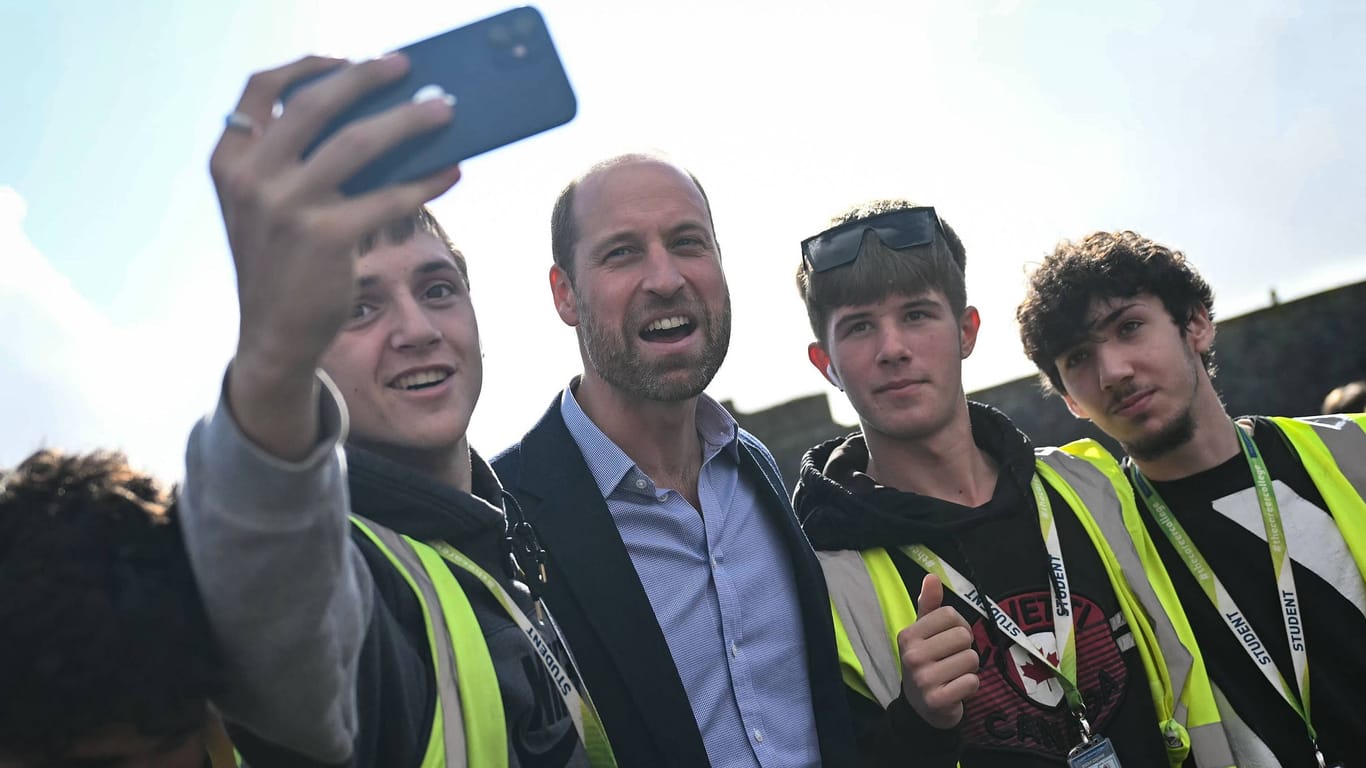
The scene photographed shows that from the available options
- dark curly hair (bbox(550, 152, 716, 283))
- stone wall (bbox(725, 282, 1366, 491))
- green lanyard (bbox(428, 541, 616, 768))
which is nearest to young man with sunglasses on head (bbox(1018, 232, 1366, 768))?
dark curly hair (bbox(550, 152, 716, 283))

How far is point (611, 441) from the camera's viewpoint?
9.17 feet

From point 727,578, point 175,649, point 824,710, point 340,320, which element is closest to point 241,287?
point 340,320

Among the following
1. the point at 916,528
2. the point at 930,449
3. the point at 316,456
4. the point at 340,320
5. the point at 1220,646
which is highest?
the point at 340,320

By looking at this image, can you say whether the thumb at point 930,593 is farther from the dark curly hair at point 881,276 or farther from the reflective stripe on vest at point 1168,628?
the dark curly hair at point 881,276

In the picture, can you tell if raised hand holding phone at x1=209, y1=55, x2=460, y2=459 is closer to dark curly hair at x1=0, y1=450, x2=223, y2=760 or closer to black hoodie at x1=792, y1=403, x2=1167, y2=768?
dark curly hair at x1=0, y1=450, x2=223, y2=760

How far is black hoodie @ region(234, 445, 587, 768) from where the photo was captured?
1310 millimetres

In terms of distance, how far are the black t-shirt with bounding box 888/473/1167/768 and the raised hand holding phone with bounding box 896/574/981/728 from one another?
0.42 meters

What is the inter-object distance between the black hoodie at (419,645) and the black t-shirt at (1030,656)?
1.43 m

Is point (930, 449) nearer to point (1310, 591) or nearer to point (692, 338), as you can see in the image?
point (692, 338)

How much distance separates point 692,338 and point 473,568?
1.25 m

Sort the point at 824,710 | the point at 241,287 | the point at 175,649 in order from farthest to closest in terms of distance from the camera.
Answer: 1. the point at 824,710
2. the point at 175,649
3. the point at 241,287

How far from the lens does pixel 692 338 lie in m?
2.88

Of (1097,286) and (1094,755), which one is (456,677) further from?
(1097,286)

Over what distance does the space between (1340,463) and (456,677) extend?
10.7 feet
